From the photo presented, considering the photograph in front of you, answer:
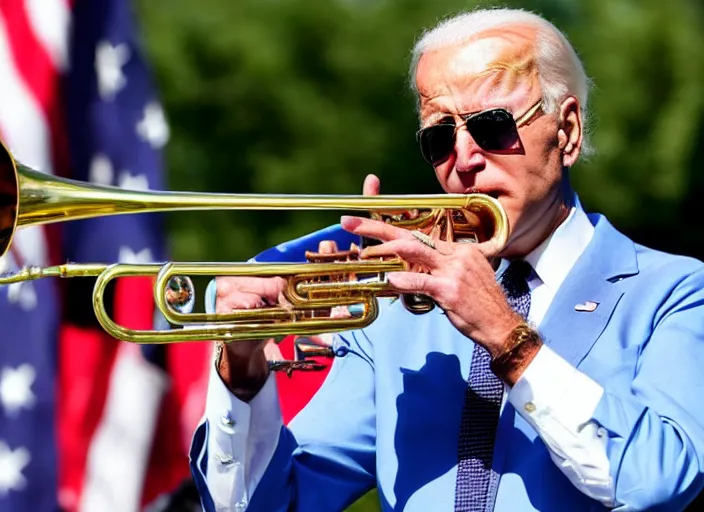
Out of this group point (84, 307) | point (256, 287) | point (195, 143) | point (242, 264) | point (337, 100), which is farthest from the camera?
point (195, 143)

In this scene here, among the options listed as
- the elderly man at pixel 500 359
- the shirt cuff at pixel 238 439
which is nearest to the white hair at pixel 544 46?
the elderly man at pixel 500 359

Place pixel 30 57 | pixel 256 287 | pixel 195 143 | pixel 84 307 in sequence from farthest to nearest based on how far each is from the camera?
pixel 195 143
pixel 84 307
pixel 30 57
pixel 256 287

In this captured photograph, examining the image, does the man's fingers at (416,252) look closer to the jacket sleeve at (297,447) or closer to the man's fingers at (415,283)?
the man's fingers at (415,283)

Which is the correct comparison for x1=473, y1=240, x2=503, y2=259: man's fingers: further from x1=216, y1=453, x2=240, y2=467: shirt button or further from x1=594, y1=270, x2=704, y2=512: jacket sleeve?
x1=216, y1=453, x2=240, y2=467: shirt button

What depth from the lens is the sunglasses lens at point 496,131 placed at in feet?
12.4

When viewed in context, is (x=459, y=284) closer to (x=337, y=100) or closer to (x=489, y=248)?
(x=489, y=248)

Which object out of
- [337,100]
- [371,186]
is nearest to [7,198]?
[371,186]

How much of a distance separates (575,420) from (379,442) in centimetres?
68

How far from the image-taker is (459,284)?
3.39 metres

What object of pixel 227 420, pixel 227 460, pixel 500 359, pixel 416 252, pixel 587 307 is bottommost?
pixel 227 460

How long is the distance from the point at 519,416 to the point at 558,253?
45 centimetres

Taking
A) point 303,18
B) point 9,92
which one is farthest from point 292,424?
point 303,18

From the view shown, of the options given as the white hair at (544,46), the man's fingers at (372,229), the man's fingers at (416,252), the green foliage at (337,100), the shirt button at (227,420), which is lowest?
the shirt button at (227,420)

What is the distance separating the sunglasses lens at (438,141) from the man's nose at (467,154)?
3cm
